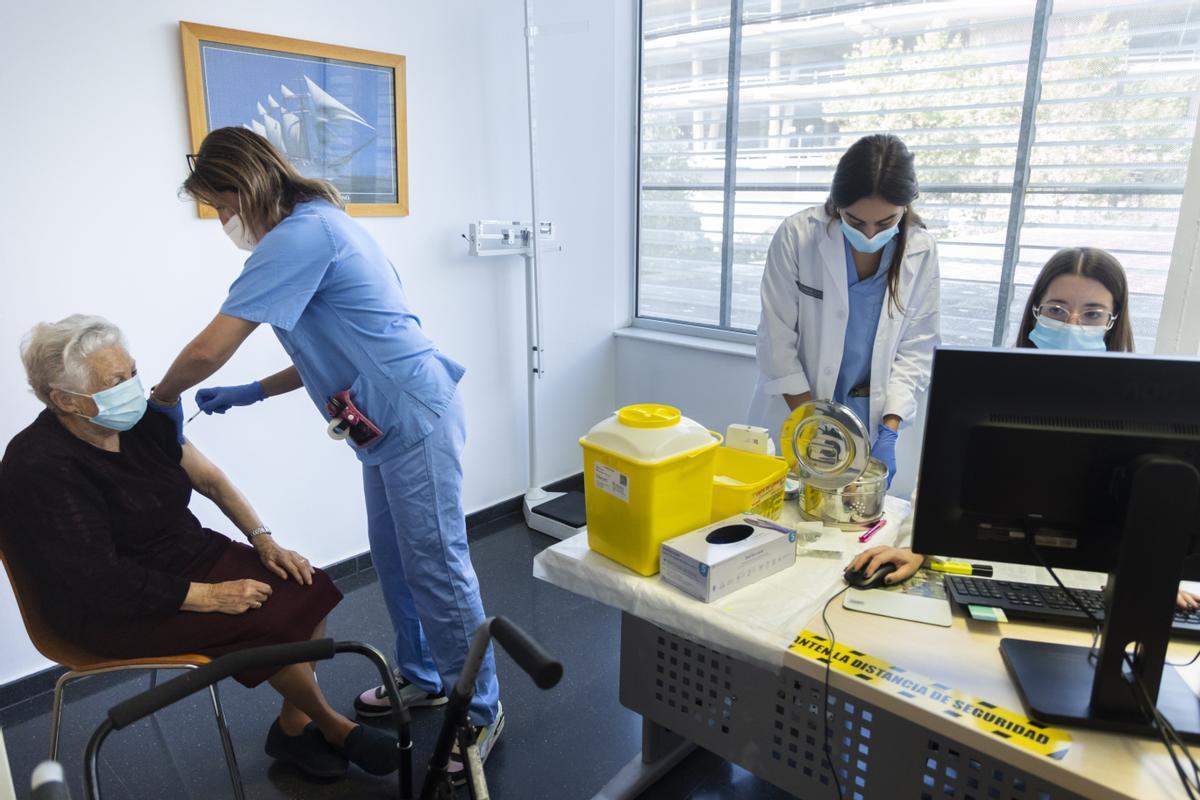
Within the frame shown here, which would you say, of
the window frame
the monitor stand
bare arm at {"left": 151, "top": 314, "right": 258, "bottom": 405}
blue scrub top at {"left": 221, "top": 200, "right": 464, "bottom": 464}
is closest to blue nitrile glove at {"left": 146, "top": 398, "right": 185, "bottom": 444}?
bare arm at {"left": 151, "top": 314, "right": 258, "bottom": 405}

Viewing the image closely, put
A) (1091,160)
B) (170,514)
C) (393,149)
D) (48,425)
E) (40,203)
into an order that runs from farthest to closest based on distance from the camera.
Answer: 1. (393,149)
2. (1091,160)
3. (40,203)
4. (170,514)
5. (48,425)

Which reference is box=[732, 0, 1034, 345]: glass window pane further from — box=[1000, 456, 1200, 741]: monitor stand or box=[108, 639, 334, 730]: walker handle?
box=[108, 639, 334, 730]: walker handle

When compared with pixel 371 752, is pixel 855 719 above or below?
above

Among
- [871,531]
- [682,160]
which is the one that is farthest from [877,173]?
[682,160]

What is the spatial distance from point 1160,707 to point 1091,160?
198cm

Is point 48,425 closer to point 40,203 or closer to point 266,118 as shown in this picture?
point 40,203

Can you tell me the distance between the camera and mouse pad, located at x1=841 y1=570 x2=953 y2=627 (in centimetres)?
122

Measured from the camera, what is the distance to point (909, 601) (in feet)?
4.13

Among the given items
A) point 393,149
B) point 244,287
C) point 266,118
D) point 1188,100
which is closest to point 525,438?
point 393,149

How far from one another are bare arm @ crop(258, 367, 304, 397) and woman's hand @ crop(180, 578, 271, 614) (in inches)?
19.2

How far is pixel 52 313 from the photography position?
6.66ft

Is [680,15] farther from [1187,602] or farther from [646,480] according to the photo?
[1187,602]

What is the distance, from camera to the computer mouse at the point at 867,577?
4.25 ft

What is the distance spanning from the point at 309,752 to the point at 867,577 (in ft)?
4.64
